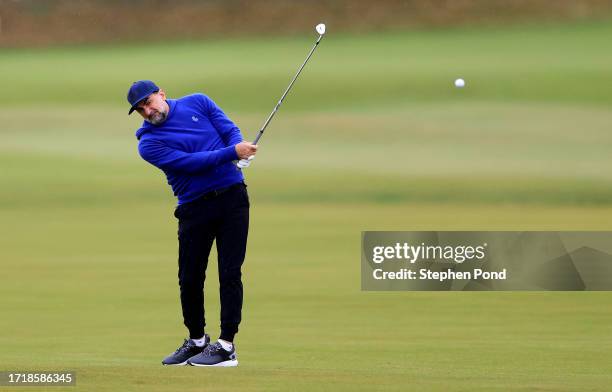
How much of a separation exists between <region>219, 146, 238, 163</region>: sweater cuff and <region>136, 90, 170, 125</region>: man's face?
1.45ft

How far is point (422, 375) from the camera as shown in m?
7.94

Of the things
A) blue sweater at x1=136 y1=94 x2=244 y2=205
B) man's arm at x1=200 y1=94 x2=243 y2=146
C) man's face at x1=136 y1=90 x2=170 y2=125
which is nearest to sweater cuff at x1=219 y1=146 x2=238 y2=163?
blue sweater at x1=136 y1=94 x2=244 y2=205

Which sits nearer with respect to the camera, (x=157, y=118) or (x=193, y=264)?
(x=157, y=118)

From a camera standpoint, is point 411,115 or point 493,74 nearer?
point 411,115

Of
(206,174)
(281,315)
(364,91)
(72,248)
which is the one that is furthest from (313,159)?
(206,174)

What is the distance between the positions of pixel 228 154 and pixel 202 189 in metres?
0.36

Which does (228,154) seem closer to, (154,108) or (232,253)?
(154,108)

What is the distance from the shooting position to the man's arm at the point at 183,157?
27.6ft

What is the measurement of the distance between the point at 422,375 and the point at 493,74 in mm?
29406

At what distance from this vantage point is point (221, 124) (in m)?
8.79

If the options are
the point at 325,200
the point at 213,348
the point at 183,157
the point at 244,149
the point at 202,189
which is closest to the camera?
the point at 244,149

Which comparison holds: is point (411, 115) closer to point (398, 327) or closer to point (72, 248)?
point (72, 248)

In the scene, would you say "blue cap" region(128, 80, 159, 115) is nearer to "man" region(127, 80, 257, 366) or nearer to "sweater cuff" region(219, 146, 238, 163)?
"man" region(127, 80, 257, 366)

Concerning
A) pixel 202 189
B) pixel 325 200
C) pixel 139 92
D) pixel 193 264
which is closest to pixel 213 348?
pixel 193 264
